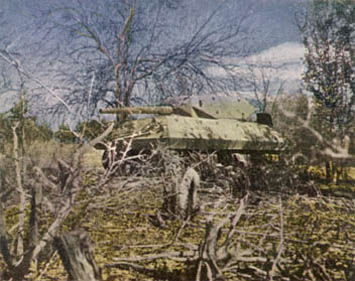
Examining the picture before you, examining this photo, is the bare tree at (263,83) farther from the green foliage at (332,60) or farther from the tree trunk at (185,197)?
the tree trunk at (185,197)

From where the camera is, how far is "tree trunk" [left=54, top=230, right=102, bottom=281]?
3.05 feet

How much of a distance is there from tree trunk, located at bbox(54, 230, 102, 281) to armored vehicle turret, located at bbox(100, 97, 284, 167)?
0.42 metres

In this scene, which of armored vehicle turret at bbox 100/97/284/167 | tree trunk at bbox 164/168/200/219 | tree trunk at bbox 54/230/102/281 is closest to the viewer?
tree trunk at bbox 54/230/102/281

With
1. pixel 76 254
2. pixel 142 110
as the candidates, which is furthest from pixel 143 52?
pixel 76 254

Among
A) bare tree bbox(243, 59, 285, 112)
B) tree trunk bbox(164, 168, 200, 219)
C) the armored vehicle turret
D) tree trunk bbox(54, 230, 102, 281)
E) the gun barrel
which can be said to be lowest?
tree trunk bbox(54, 230, 102, 281)

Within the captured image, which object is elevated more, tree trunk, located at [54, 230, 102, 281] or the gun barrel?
the gun barrel

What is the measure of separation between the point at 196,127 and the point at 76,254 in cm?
85

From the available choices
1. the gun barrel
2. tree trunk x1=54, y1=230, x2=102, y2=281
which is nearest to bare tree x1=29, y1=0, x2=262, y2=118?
the gun barrel

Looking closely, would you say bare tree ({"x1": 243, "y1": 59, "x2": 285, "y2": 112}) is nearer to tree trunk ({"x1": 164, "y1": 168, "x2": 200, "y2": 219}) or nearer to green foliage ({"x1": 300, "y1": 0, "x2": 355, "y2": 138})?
green foliage ({"x1": 300, "y1": 0, "x2": 355, "y2": 138})

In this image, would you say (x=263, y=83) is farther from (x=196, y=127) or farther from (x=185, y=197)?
(x=185, y=197)

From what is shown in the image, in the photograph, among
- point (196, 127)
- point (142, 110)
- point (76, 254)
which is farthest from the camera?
point (196, 127)

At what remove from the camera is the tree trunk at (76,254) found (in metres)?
0.93

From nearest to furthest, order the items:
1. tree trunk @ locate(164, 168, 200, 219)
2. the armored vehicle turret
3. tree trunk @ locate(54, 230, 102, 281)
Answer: tree trunk @ locate(54, 230, 102, 281), tree trunk @ locate(164, 168, 200, 219), the armored vehicle turret

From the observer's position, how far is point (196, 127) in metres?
1.62
